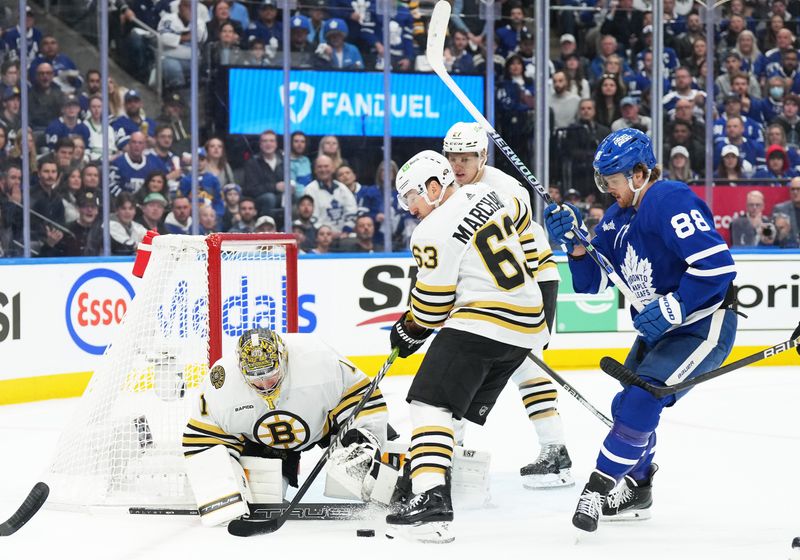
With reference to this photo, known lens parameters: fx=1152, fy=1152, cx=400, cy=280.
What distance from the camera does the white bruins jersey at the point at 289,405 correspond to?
3037 mm

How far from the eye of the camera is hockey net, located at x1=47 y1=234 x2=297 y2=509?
127 inches

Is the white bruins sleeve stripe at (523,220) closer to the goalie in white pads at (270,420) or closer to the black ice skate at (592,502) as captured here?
the goalie in white pads at (270,420)

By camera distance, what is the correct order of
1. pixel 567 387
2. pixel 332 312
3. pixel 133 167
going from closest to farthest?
pixel 567 387 < pixel 332 312 < pixel 133 167

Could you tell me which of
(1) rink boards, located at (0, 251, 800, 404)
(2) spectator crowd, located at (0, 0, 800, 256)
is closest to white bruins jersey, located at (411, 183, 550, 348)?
(1) rink boards, located at (0, 251, 800, 404)

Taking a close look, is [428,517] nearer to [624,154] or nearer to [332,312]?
[624,154]

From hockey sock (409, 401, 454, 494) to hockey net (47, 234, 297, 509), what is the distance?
2.38 feet

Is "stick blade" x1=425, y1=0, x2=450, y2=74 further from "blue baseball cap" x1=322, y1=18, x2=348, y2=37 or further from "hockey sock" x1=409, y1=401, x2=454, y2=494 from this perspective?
"blue baseball cap" x1=322, y1=18, x2=348, y2=37

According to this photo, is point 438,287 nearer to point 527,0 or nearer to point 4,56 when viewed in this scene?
point 4,56

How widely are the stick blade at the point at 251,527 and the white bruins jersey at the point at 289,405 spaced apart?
0.23 m

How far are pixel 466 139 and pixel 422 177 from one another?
0.72 meters

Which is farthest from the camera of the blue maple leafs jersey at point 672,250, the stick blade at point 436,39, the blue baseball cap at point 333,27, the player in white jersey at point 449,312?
the blue baseball cap at point 333,27

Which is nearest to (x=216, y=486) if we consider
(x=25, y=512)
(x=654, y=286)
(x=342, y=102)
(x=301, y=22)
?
(x=25, y=512)

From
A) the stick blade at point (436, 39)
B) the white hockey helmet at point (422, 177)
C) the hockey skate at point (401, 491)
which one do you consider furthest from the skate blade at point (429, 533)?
the stick blade at point (436, 39)

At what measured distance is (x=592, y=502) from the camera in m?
2.83
